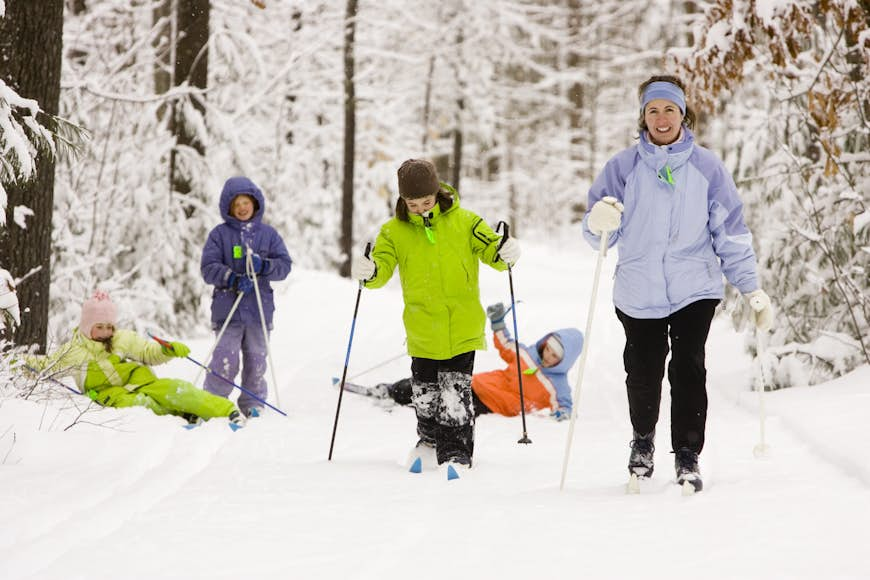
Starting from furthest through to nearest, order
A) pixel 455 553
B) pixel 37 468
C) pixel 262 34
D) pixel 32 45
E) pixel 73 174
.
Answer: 1. pixel 262 34
2. pixel 73 174
3. pixel 32 45
4. pixel 37 468
5. pixel 455 553

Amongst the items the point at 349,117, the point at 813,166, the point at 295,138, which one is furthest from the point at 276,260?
the point at 295,138

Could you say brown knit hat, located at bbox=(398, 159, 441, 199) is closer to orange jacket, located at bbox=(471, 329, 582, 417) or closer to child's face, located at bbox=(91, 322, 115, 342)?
orange jacket, located at bbox=(471, 329, 582, 417)

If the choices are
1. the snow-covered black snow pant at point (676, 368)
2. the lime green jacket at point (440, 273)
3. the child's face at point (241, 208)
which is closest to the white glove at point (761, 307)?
the snow-covered black snow pant at point (676, 368)

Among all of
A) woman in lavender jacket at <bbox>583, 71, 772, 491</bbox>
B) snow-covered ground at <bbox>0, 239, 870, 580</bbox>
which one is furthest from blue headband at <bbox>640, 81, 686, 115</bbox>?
snow-covered ground at <bbox>0, 239, 870, 580</bbox>

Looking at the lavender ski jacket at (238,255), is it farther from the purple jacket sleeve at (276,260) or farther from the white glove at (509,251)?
the white glove at (509,251)

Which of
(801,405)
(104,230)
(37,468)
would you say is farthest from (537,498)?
(104,230)

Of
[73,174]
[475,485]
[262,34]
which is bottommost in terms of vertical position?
[475,485]

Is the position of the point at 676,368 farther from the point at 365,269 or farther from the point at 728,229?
the point at 365,269

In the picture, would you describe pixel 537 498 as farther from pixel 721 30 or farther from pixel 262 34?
pixel 262 34

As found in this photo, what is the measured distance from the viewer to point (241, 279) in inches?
303

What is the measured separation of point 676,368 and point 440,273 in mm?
1484

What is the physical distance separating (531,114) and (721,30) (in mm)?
33609

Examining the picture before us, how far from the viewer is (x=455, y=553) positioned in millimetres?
3498

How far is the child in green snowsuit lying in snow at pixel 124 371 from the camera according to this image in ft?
22.4
